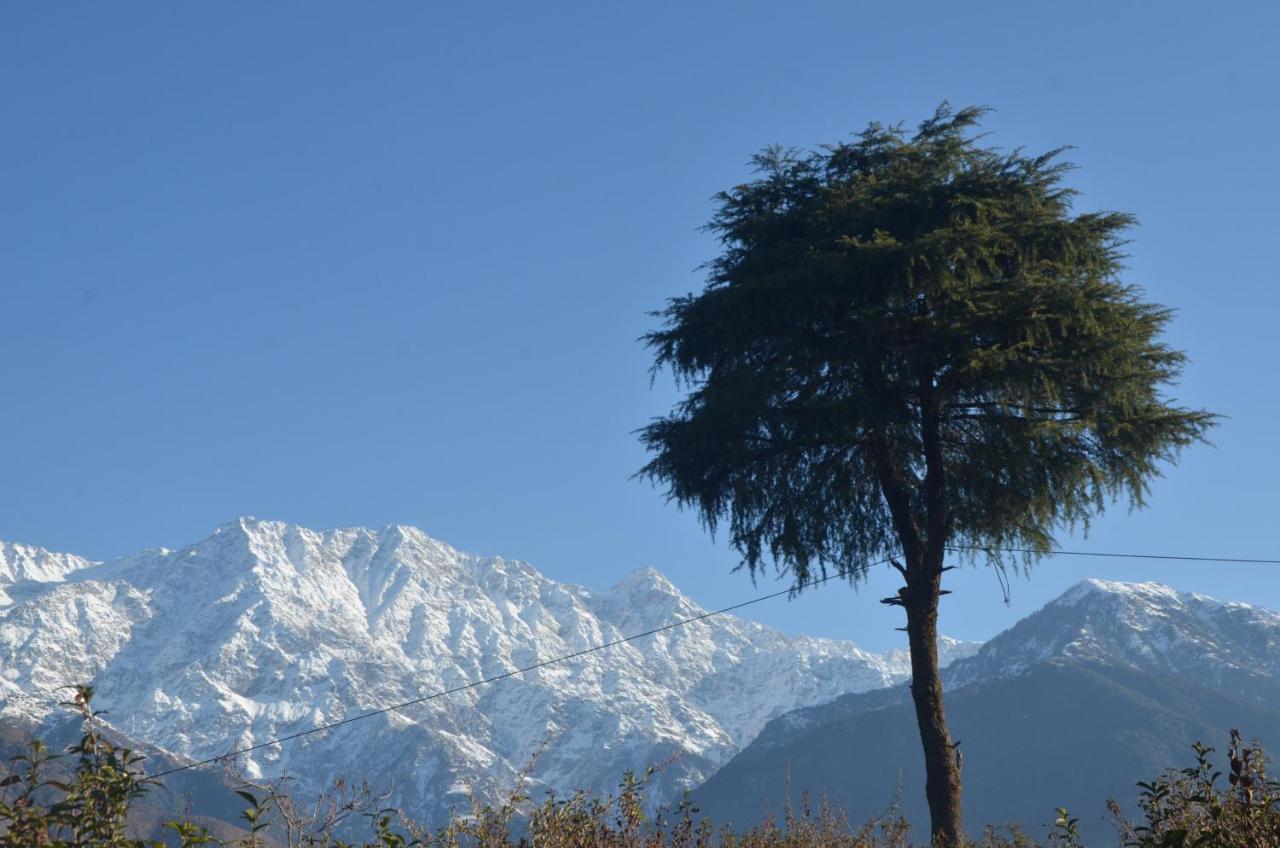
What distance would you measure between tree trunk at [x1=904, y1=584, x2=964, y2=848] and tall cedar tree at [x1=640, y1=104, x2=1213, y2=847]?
0.11ft

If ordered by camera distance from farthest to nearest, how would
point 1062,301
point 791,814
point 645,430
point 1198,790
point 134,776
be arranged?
point 645,430 → point 1062,301 → point 791,814 → point 1198,790 → point 134,776

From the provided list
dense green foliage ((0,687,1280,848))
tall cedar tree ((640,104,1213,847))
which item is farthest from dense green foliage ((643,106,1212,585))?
dense green foliage ((0,687,1280,848))

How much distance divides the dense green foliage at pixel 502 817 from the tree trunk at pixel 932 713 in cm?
770

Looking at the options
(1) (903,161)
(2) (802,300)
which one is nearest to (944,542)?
(2) (802,300)

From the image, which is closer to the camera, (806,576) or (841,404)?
(841,404)

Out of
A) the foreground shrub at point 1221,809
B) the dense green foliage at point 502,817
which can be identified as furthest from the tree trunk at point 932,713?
the foreground shrub at point 1221,809

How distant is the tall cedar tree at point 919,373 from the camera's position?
18.4 m

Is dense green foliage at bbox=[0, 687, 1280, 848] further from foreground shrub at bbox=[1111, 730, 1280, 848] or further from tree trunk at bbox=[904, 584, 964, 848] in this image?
tree trunk at bbox=[904, 584, 964, 848]

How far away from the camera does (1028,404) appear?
18750mm

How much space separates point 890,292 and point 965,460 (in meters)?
2.74

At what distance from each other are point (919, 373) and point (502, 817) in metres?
11.4

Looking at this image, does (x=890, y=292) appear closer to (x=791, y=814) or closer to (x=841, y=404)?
(x=841, y=404)

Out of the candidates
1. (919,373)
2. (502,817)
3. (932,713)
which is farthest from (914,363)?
(502,817)

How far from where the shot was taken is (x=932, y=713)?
18.0 metres
